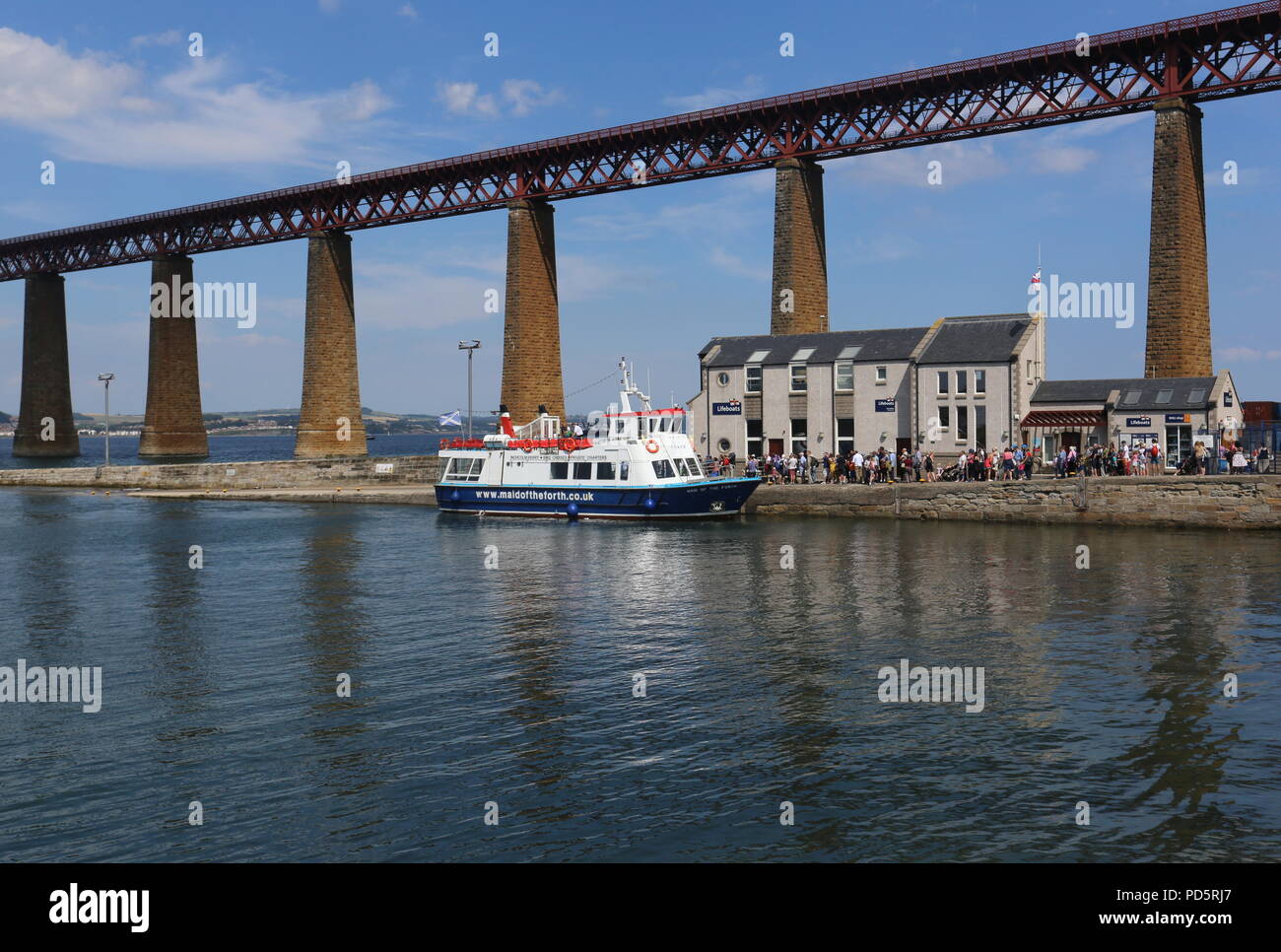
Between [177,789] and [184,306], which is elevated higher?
[184,306]

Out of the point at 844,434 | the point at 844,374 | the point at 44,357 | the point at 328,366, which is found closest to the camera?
the point at 844,374

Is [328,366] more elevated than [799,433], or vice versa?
[328,366]

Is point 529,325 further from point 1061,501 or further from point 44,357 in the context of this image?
point 44,357

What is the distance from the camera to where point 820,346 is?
59531 millimetres

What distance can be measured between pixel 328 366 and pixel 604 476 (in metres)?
49.7

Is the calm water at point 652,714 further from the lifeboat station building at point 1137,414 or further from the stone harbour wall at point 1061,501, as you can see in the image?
the lifeboat station building at point 1137,414

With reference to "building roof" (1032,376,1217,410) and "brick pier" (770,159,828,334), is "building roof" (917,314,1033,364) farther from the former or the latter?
"brick pier" (770,159,828,334)

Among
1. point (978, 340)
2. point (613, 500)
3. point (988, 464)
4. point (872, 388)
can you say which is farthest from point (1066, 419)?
point (613, 500)
